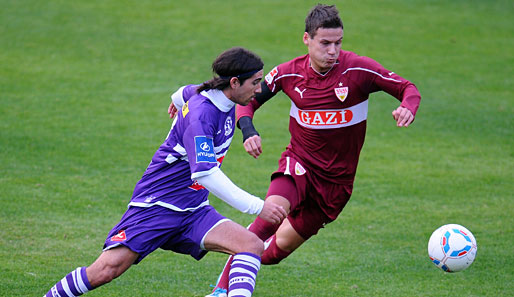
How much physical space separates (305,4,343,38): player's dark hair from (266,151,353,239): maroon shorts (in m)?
1.15

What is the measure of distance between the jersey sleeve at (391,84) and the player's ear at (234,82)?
1.36 m

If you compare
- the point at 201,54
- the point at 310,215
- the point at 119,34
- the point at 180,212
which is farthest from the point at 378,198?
the point at 119,34

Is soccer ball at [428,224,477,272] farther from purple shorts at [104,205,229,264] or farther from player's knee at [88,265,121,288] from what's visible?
player's knee at [88,265,121,288]

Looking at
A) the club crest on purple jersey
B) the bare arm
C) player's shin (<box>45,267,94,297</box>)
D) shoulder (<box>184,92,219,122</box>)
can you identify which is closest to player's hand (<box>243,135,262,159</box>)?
the bare arm

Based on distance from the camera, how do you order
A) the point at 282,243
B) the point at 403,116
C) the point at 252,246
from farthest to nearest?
the point at 282,243
the point at 403,116
the point at 252,246

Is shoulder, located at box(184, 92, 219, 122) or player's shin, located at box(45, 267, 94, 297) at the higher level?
shoulder, located at box(184, 92, 219, 122)

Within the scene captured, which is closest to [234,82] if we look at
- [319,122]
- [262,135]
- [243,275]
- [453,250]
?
[319,122]

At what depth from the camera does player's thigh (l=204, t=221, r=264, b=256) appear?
4.83 m

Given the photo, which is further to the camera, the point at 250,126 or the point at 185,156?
the point at 250,126

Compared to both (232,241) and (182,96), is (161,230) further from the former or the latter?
(182,96)

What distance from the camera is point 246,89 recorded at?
4.94 m

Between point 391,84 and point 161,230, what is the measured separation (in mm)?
2256

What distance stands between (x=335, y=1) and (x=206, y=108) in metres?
16.7

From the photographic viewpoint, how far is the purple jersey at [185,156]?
4.77 meters
